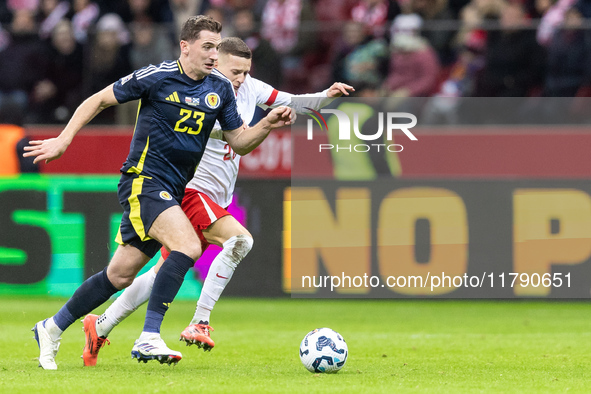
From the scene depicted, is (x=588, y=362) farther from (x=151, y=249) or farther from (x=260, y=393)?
(x=151, y=249)

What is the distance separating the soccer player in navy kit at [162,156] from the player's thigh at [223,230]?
0.72 m

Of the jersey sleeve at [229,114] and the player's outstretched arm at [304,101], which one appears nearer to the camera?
the jersey sleeve at [229,114]

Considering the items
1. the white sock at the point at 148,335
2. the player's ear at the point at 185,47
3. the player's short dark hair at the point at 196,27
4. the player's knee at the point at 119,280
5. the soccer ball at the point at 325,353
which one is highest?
the player's short dark hair at the point at 196,27

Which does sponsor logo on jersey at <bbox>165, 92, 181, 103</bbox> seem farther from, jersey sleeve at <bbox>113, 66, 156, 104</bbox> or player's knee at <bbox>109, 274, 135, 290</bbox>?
player's knee at <bbox>109, 274, 135, 290</bbox>

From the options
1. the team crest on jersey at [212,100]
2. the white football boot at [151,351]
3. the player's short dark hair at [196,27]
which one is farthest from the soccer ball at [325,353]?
the player's short dark hair at [196,27]

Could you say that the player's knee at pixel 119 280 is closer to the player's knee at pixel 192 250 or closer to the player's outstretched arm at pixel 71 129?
the player's knee at pixel 192 250

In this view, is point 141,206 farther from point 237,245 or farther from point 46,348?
point 46,348

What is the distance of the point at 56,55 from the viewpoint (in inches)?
465

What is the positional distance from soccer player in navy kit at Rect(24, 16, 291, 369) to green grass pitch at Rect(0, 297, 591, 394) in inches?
20.6

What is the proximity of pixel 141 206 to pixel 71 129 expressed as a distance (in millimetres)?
666

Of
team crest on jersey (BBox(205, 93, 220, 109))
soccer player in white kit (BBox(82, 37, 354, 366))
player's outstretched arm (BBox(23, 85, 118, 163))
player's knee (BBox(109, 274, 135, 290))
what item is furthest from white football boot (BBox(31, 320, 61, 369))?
team crest on jersey (BBox(205, 93, 220, 109))

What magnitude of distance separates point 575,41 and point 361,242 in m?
3.53

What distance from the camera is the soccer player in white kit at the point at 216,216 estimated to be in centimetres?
642

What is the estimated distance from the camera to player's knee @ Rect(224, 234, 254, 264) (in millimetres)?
6828
